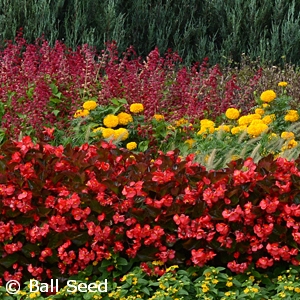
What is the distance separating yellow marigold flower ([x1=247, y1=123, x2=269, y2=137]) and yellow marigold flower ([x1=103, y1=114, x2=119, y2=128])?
3.43ft

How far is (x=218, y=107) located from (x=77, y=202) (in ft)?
9.53

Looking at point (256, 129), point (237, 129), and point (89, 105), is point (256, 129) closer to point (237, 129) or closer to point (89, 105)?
point (237, 129)

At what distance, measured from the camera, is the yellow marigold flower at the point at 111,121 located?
19.4 ft

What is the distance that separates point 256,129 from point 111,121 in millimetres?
1133

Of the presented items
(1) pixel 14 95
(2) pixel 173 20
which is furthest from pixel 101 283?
(2) pixel 173 20

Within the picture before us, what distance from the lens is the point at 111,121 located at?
5930mm

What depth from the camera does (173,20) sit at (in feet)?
32.3

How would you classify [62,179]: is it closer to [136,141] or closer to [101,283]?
[101,283]

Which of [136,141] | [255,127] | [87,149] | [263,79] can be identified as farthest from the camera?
[263,79]

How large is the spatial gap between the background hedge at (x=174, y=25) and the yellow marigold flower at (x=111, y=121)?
11.1 ft

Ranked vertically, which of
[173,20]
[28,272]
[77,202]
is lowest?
[28,272]

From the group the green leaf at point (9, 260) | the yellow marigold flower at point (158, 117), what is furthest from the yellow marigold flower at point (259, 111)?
the green leaf at point (9, 260)

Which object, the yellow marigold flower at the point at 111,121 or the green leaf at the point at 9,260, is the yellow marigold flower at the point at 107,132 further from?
the green leaf at the point at 9,260

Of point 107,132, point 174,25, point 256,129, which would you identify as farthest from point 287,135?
point 174,25
